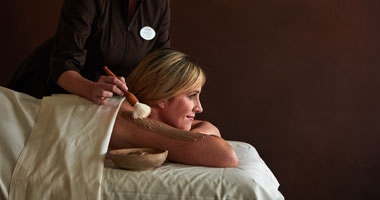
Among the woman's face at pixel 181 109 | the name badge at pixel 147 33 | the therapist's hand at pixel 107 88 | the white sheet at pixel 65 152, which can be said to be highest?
the name badge at pixel 147 33

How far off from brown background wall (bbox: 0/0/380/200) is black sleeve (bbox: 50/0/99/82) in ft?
Answer: 3.31

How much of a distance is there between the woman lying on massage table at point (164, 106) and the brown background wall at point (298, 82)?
1023 millimetres

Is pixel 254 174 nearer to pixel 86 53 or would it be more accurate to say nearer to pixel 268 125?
pixel 86 53

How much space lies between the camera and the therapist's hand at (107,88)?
144cm

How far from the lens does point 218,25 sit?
266 cm

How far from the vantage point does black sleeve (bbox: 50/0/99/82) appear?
173cm

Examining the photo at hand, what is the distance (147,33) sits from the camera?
6.41 ft

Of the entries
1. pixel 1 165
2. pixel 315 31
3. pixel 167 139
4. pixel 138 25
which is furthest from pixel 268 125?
pixel 1 165

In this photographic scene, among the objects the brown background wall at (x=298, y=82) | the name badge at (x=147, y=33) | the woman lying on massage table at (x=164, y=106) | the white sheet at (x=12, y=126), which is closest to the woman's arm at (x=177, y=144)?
the woman lying on massage table at (x=164, y=106)

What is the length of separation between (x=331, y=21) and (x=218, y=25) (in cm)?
66

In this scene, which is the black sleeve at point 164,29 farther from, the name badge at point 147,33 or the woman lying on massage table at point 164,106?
the woman lying on massage table at point 164,106

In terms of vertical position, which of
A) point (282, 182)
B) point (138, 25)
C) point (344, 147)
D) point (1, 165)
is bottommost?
point (282, 182)

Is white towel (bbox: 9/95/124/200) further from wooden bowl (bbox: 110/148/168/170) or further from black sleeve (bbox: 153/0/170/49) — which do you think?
black sleeve (bbox: 153/0/170/49)

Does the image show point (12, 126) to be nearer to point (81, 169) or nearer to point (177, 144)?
point (81, 169)
